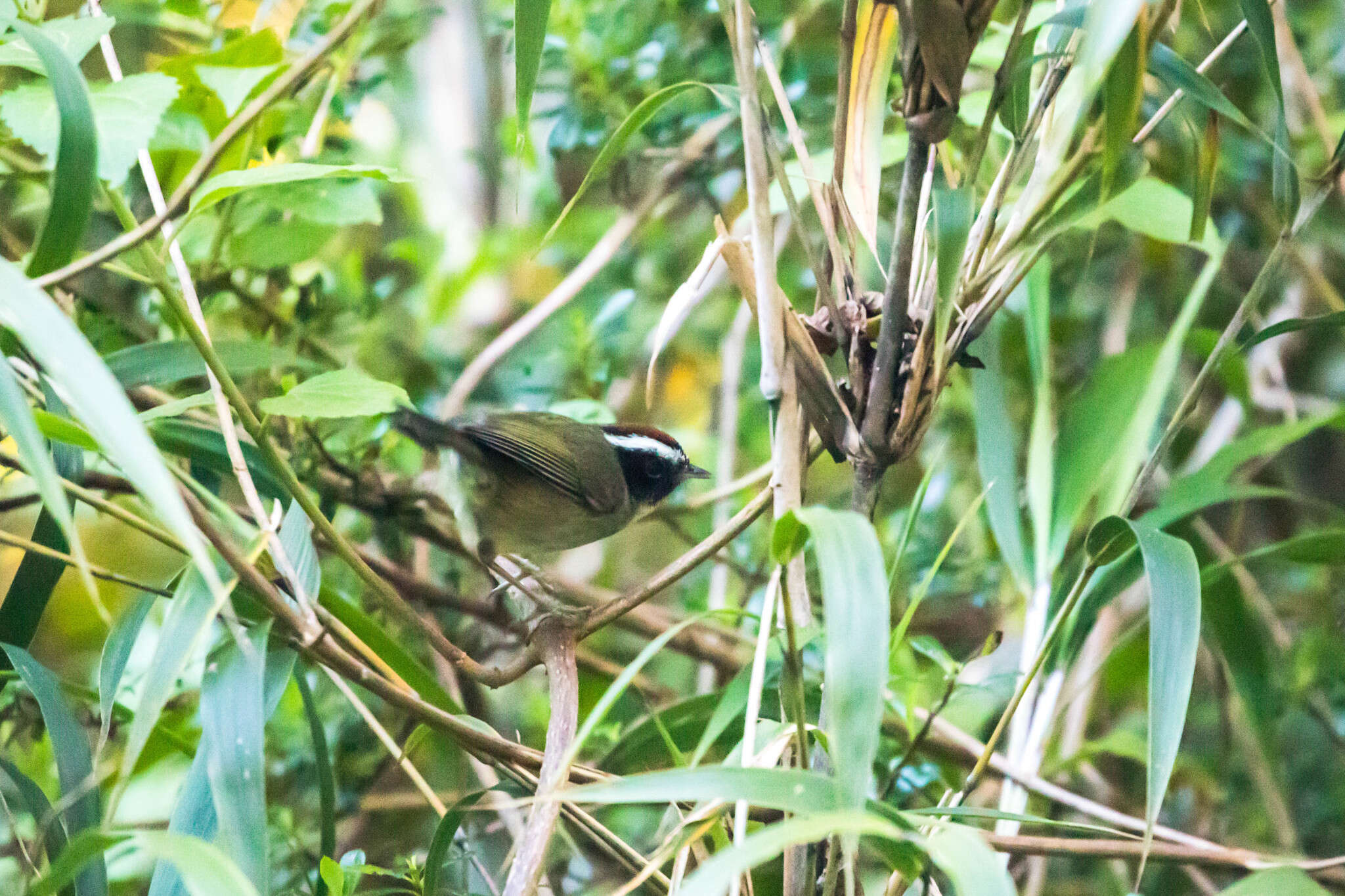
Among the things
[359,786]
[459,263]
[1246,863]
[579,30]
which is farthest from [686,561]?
[459,263]

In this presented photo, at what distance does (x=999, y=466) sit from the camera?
64.5 inches

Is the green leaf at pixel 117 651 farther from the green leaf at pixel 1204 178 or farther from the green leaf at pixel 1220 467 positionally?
the green leaf at pixel 1220 467

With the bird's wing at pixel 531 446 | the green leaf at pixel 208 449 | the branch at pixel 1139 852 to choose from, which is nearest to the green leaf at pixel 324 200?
the green leaf at pixel 208 449

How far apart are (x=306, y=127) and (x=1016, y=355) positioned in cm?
169

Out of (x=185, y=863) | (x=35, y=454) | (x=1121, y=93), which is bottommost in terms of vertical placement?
(x=185, y=863)

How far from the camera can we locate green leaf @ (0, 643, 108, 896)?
3.23 ft

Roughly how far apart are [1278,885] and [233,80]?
1.45m

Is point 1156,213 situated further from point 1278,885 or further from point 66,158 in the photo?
point 66,158

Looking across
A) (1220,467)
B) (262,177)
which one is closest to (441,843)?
(262,177)

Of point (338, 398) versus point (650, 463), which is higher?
point (338, 398)

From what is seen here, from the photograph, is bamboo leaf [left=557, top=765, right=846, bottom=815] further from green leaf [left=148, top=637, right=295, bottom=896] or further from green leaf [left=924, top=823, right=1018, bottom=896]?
green leaf [left=148, top=637, right=295, bottom=896]

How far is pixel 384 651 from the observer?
1.20m

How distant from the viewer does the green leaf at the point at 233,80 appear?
127 cm

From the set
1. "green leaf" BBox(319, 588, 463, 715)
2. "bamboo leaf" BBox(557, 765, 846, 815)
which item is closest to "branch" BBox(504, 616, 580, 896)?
"bamboo leaf" BBox(557, 765, 846, 815)
